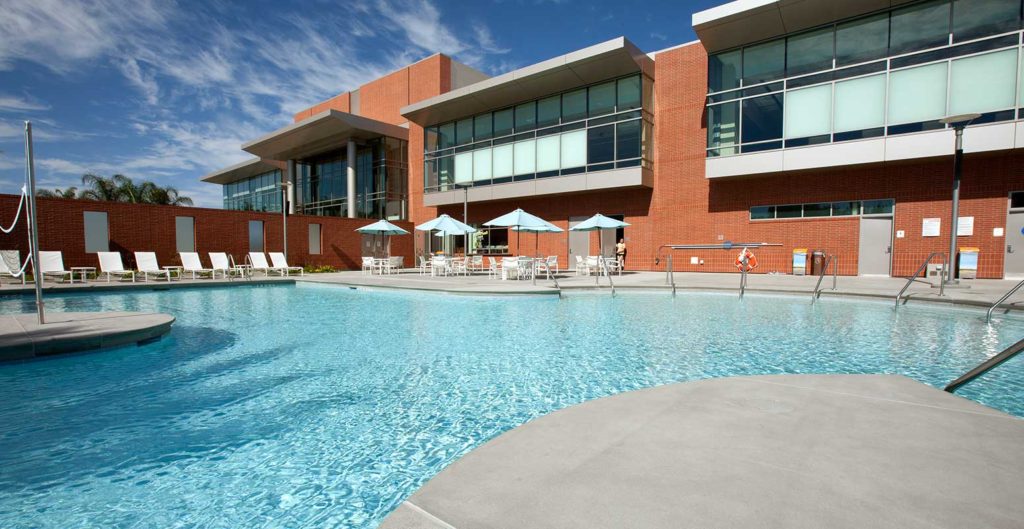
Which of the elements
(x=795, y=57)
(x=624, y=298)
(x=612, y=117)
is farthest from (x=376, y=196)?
(x=795, y=57)

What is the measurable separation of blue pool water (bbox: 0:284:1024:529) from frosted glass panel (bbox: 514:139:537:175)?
14058 mm

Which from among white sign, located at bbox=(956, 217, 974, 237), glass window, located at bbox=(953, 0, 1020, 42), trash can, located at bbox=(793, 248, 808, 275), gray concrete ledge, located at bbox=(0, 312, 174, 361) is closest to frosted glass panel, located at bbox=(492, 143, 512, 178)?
trash can, located at bbox=(793, 248, 808, 275)

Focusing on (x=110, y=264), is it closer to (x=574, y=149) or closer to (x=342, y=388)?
(x=342, y=388)

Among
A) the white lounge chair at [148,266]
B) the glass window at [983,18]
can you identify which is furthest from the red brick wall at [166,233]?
the glass window at [983,18]

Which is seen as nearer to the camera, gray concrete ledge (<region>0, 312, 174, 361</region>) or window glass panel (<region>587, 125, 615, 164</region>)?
gray concrete ledge (<region>0, 312, 174, 361</region>)

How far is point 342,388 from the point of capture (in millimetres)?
4531

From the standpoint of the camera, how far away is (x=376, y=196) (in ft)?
93.6

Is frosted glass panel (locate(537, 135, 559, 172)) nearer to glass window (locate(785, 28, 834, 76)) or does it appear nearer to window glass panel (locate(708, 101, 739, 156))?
window glass panel (locate(708, 101, 739, 156))

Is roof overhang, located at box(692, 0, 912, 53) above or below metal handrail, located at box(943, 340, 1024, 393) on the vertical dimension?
above

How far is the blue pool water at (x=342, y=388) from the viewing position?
264cm

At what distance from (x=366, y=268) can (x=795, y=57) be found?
64.6 ft

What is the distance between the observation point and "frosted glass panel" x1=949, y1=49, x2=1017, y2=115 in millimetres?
12883

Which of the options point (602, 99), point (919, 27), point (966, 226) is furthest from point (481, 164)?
point (966, 226)

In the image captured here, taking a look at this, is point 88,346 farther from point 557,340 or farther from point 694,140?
point 694,140
